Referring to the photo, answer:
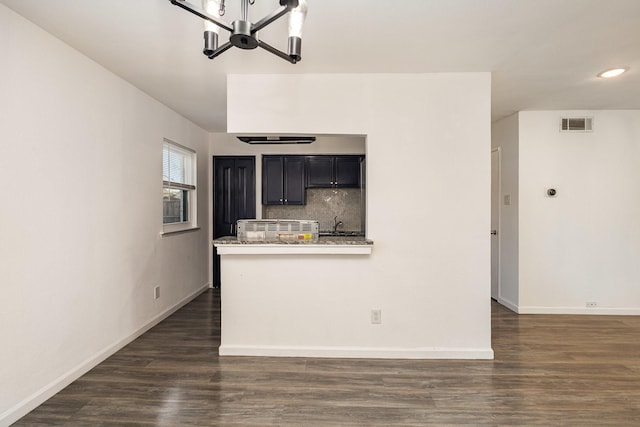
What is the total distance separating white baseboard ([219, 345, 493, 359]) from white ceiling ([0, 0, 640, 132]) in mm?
2402

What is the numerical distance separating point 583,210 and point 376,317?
3.12 m

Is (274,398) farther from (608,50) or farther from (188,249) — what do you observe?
(608,50)

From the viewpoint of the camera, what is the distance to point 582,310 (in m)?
4.12

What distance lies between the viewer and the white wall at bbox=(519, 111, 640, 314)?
13.4 ft

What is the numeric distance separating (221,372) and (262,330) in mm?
473

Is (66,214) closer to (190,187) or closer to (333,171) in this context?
(190,187)

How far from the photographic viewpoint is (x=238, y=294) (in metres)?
2.99

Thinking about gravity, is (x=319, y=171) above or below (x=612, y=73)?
below

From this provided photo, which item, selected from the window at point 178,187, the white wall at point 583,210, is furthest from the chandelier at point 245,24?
the white wall at point 583,210

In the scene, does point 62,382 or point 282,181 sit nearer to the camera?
point 62,382

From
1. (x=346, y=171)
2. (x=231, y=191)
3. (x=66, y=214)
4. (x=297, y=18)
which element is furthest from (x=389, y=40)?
(x=231, y=191)

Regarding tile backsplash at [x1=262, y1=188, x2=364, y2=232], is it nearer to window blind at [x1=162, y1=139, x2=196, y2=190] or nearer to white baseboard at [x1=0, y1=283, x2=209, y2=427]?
window blind at [x1=162, y1=139, x2=196, y2=190]

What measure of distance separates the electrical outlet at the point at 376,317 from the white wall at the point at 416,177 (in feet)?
0.18

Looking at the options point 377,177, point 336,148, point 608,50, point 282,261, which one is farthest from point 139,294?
point 608,50
